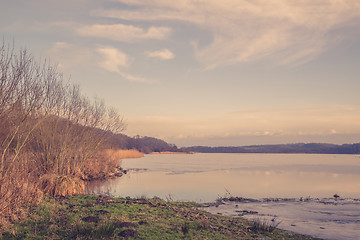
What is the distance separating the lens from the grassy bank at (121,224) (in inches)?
410

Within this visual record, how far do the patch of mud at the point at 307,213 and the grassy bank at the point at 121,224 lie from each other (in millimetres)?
2094

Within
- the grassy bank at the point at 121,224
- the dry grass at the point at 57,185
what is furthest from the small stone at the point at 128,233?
the dry grass at the point at 57,185

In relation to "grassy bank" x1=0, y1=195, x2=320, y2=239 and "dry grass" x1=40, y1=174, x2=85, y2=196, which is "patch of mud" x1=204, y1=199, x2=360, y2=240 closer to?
"grassy bank" x1=0, y1=195, x2=320, y2=239

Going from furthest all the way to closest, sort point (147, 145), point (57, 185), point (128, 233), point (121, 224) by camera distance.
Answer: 1. point (147, 145)
2. point (57, 185)
3. point (121, 224)
4. point (128, 233)

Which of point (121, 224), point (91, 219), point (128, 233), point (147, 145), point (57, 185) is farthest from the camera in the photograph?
point (147, 145)

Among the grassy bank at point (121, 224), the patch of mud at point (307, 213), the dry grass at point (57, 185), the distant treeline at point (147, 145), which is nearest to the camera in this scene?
the grassy bank at point (121, 224)

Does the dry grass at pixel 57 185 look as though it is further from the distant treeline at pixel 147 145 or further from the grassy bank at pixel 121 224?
the distant treeline at pixel 147 145

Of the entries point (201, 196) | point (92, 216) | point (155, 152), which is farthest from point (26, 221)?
point (155, 152)

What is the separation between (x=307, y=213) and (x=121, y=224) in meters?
12.8

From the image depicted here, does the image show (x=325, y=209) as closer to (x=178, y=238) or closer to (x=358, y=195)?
(x=358, y=195)

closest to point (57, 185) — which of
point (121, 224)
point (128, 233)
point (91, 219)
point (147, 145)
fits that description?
point (91, 219)

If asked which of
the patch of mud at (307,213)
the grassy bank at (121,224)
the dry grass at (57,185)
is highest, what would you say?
the dry grass at (57,185)

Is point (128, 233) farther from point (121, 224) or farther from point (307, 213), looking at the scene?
point (307, 213)

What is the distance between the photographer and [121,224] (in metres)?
11.8
